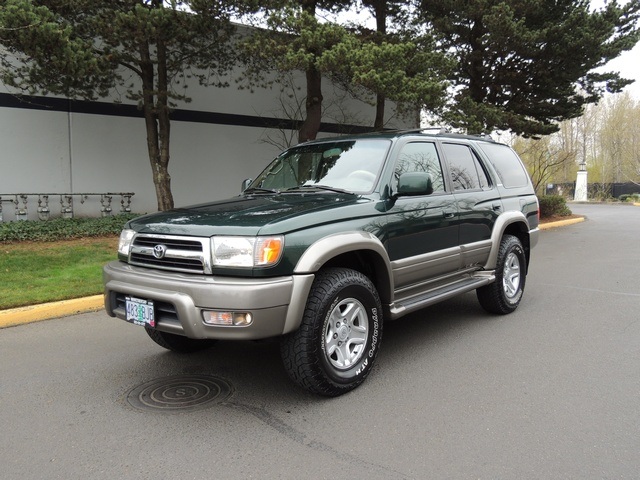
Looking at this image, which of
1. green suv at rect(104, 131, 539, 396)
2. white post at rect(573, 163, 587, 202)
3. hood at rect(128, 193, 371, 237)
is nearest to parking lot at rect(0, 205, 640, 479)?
green suv at rect(104, 131, 539, 396)

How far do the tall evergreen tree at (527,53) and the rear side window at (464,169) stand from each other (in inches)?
328

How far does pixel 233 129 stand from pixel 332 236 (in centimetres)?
1212

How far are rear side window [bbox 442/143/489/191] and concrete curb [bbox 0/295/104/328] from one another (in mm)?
4521

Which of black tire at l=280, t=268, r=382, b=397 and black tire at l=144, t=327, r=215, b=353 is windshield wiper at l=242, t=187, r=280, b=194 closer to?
black tire at l=280, t=268, r=382, b=397

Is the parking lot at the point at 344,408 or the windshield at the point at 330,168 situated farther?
the windshield at the point at 330,168

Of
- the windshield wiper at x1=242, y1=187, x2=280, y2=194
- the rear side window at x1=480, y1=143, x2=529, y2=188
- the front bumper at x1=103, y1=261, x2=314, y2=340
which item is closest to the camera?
the front bumper at x1=103, y1=261, x2=314, y2=340

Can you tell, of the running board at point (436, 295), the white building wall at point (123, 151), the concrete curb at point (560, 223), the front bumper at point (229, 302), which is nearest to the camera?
the front bumper at point (229, 302)

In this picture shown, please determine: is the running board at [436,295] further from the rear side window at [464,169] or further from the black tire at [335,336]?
A: the rear side window at [464,169]

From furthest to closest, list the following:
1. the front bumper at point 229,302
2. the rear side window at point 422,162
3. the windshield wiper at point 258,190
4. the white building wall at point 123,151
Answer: the white building wall at point 123,151 < the windshield wiper at point 258,190 < the rear side window at point 422,162 < the front bumper at point 229,302

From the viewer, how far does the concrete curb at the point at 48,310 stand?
5506mm

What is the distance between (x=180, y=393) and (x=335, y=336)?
124 cm

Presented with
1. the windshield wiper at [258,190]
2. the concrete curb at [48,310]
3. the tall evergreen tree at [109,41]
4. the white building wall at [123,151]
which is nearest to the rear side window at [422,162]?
the windshield wiper at [258,190]

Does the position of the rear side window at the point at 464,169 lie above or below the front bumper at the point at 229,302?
above

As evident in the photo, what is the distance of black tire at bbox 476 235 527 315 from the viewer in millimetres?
5520
